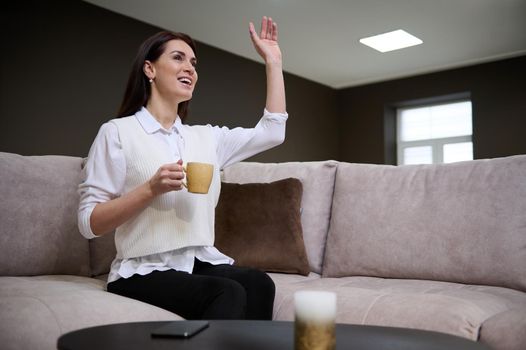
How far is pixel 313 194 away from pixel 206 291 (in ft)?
3.56

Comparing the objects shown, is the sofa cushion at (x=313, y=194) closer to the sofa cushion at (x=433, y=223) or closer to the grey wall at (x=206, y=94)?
the sofa cushion at (x=433, y=223)

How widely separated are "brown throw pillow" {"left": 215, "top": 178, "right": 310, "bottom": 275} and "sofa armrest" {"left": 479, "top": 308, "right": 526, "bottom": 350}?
904 millimetres

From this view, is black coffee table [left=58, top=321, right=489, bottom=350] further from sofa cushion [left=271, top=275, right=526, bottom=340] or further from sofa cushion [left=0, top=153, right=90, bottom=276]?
sofa cushion [left=0, top=153, right=90, bottom=276]

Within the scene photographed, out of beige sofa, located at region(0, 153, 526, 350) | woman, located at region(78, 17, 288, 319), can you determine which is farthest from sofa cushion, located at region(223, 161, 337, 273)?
woman, located at region(78, 17, 288, 319)

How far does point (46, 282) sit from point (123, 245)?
1.22 ft

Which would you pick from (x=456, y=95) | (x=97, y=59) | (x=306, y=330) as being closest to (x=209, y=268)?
(x=306, y=330)

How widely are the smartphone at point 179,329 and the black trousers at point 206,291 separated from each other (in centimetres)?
41

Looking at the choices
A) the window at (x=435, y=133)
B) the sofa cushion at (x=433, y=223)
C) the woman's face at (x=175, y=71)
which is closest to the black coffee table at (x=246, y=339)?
the woman's face at (x=175, y=71)

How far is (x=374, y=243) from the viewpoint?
2.18 metres

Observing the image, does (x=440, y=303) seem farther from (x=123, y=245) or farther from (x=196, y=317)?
(x=123, y=245)

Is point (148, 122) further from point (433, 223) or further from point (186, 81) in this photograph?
point (433, 223)

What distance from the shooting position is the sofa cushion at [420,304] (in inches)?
58.5

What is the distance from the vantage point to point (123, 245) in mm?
1652

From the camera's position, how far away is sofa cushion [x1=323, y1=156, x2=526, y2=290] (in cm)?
193
